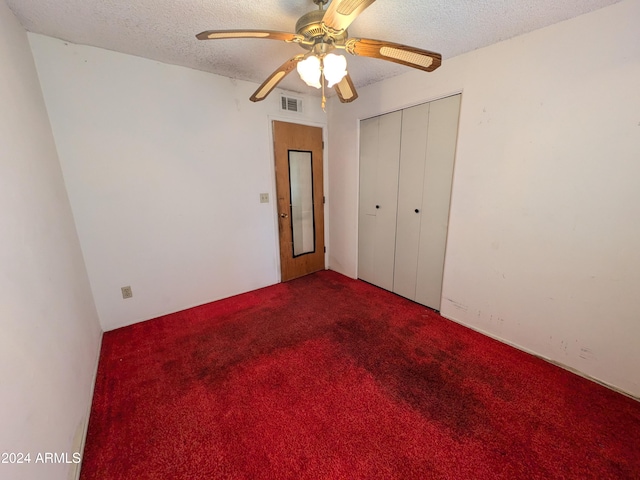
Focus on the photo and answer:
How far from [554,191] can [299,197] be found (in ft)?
8.00

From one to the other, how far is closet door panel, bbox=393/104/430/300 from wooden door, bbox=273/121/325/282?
1.16 m

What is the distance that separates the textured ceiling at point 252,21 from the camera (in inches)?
56.8

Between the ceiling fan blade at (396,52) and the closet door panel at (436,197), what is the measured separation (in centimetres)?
103

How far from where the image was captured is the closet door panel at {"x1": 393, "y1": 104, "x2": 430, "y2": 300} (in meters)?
2.42

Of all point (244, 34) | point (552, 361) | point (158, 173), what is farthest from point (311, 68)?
point (552, 361)

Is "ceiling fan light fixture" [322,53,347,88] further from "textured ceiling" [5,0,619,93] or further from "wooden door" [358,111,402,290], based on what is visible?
"wooden door" [358,111,402,290]

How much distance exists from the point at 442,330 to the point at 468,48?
7.57 ft

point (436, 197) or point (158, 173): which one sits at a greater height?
point (158, 173)

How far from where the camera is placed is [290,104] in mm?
2961

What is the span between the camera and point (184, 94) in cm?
233

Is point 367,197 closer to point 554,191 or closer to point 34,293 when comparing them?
point 554,191

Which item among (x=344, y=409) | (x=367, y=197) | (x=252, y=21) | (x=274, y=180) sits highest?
(x=252, y=21)

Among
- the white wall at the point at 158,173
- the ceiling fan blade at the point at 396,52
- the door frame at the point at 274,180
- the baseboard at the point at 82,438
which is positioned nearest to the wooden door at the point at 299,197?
the door frame at the point at 274,180

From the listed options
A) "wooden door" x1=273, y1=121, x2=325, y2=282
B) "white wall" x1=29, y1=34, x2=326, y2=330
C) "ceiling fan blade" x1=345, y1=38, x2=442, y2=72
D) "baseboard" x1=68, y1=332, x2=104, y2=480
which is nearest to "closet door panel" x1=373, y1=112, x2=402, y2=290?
"wooden door" x1=273, y1=121, x2=325, y2=282
